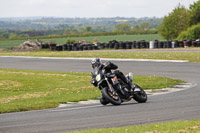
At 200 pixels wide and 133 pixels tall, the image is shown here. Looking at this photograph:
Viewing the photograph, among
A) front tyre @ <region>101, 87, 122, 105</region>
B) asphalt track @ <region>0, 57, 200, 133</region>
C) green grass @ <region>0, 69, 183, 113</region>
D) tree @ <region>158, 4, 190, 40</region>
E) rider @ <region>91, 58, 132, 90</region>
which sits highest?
tree @ <region>158, 4, 190, 40</region>

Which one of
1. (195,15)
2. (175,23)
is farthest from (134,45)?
(195,15)

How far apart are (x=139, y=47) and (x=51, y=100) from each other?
36861 millimetres

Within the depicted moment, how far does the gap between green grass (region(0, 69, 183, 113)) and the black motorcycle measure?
176 centimetres

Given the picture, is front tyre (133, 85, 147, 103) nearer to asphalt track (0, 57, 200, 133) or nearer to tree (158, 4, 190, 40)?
asphalt track (0, 57, 200, 133)

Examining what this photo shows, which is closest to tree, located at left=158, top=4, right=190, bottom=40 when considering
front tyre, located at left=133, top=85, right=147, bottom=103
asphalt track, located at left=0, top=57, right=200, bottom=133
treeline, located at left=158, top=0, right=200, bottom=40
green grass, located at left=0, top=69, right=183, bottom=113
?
treeline, located at left=158, top=0, right=200, bottom=40

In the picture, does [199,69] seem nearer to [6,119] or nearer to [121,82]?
[121,82]

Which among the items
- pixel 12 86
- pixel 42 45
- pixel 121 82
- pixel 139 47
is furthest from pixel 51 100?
pixel 42 45

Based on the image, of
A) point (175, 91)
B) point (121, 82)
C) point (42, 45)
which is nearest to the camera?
point (121, 82)

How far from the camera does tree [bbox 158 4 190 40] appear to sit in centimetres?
6856

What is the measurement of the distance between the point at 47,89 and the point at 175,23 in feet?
173

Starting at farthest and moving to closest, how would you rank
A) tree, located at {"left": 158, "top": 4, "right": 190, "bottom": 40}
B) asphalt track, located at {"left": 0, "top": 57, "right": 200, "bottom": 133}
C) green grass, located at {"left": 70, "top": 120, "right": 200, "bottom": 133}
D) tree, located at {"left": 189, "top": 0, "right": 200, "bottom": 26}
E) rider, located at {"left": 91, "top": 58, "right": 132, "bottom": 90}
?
1. tree, located at {"left": 189, "top": 0, "right": 200, "bottom": 26}
2. tree, located at {"left": 158, "top": 4, "right": 190, "bottom": 40}
3. rider, located at {"left": 91, "top": 58, "right": 132, "bottom": 90}
4. asphalt track, located at {"left": 0, "top": 57, "right": 200, "bottom": 133}
5. green grass, located at {"left": 70, "top": 120, "right": 200, "bottom": 133}

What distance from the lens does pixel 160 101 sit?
46.4 feet

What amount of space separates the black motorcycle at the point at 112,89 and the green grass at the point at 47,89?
5.76 feet

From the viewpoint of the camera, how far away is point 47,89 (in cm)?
1878
